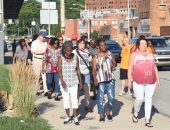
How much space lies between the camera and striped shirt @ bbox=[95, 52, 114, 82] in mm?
10430

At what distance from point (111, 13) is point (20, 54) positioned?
12305cm

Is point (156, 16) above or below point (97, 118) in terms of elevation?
above

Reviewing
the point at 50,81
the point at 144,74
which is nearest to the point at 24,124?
the point at 144,74

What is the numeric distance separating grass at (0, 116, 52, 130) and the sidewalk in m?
0.30

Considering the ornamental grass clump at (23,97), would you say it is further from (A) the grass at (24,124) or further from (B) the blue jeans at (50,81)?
(B) the blue jeans at (50,81)

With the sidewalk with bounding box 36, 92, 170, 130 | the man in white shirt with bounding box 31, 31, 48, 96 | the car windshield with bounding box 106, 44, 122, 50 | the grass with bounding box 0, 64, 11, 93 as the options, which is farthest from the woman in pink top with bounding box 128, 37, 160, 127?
the car windshield with bounding box 106, 44, 122, 50

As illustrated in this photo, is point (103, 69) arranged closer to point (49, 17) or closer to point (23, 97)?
point (23, 97)

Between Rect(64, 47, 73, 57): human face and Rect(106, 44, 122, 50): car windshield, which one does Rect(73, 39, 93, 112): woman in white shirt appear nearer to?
Rect(64, 47, 73, 57): human face

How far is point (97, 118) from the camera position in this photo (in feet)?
36.6

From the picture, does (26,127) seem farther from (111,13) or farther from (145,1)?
(111,13)

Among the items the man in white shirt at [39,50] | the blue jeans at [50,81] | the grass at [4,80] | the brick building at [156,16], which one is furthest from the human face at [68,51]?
the brick building at [156,16]

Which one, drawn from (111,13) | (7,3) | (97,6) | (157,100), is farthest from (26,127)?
(97,6)

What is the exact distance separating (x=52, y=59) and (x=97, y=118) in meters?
3.15

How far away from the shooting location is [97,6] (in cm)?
18788
